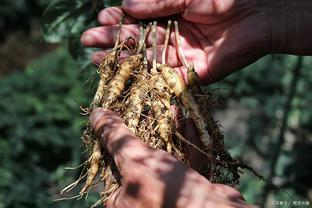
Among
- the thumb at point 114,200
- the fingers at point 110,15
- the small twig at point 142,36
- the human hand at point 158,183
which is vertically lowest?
the thumb at point 114,200

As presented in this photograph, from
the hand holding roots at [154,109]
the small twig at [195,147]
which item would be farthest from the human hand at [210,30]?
the small twig at [195,147]

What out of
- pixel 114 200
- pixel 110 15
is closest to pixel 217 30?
pixel 110 15

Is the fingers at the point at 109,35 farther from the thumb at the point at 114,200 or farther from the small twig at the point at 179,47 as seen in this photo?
the thumb at the point at 114,200

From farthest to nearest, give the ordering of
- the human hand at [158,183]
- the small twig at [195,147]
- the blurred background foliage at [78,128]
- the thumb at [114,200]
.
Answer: the blurred background foliage at [78,128] → the small twig at [195,147] → the thumb at [114,200] → the human hand at [158,183]

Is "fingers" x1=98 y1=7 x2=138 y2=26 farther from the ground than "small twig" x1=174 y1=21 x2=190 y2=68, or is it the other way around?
"fingers" x1=98 y1=7 x2=138 y2=26

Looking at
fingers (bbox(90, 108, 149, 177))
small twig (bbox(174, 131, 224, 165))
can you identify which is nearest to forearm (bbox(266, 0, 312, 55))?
small twig (bbox(174, 131, 224, 165))

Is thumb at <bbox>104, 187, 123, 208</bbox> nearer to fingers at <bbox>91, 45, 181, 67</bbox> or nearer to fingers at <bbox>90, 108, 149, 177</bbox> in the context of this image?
fingers at <bbox>90, 108, 149, 177</bbox>


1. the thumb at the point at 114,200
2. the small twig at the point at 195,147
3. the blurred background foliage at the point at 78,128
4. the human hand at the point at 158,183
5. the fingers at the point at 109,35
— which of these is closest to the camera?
the human hand at the point at 158,183

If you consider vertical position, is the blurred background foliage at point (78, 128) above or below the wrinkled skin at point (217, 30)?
below
